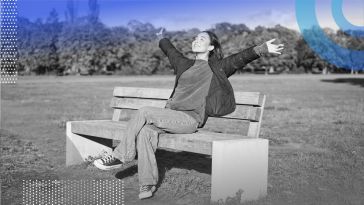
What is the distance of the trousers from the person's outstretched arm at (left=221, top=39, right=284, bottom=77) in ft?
2.04

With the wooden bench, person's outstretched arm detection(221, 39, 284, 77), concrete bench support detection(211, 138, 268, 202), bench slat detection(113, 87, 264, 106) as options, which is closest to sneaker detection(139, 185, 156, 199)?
the wooden bench

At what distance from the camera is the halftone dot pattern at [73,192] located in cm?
484

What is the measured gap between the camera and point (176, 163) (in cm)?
688

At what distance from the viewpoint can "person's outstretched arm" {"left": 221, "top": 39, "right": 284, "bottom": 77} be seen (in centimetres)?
508

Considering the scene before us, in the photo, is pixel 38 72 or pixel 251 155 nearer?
pixel 251 155

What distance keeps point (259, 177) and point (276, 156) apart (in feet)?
7.95

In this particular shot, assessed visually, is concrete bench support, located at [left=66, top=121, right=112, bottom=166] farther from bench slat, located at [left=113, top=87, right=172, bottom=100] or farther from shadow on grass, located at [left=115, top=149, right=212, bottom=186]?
bench slat, located at [left=113, top=87, right=172, bottom=100]

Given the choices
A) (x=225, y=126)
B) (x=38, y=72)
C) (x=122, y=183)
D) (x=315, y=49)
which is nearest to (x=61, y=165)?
(x=122, y=183)

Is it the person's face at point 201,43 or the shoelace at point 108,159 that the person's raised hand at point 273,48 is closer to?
the person's face at point 201,43

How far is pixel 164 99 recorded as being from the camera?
625cm

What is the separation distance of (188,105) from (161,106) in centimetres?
100


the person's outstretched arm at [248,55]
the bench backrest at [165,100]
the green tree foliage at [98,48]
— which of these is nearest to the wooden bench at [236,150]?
the bench backrest at [165,100]

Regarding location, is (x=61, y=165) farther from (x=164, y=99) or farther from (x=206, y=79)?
(x=206, y=79)

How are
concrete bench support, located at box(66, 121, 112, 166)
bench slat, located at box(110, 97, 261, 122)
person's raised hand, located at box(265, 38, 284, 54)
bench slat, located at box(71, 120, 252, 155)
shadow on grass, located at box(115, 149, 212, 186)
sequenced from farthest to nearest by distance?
1. concrete bench support, located at box(66, 121, 112, 166)
2. shadow on grass, located at box(115, 149, 212, 186)
3. bench slat, located at box(110, 97, 261, 122)
4. person's raised hand, located at box(265, 38, 284, 54)
5. bench slat, located at box(71, 120, 252, 155)
